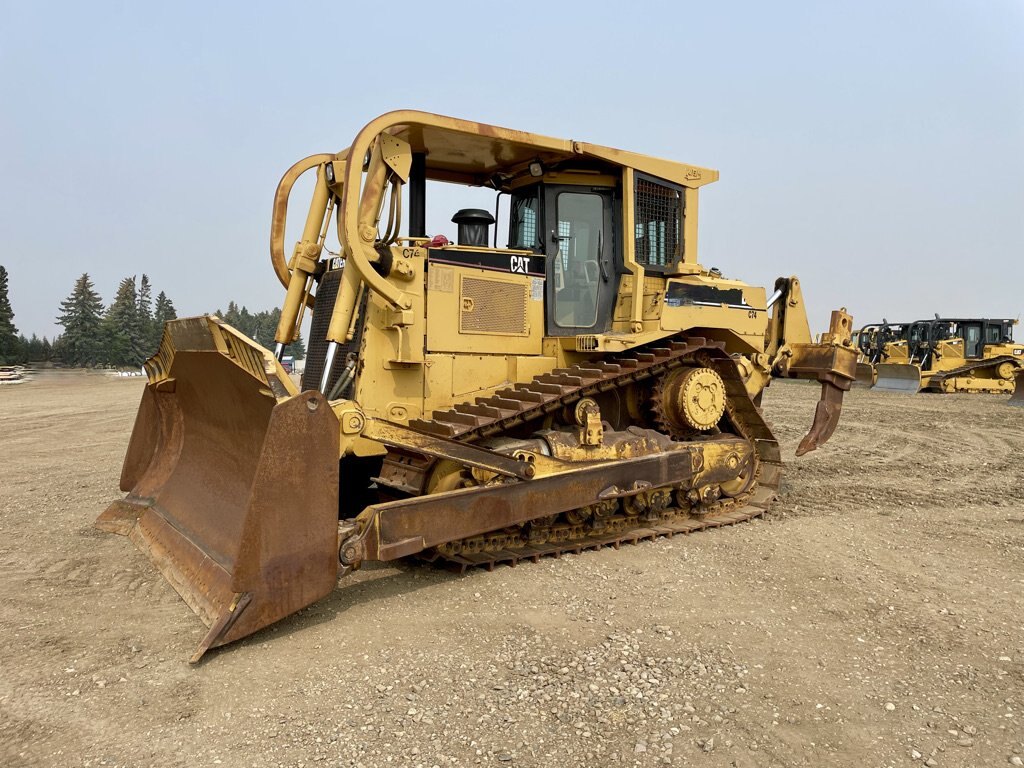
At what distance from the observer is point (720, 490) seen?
7254mm

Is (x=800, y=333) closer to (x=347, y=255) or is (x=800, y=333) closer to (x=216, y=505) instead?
(x=347, y=255)

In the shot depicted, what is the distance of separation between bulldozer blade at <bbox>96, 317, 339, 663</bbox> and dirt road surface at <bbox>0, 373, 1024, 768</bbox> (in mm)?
250

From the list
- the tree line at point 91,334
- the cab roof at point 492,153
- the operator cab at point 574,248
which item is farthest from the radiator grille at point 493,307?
the tree line at point 91,334

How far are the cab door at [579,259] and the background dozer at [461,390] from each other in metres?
0.02

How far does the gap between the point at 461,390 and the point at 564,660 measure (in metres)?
2.74

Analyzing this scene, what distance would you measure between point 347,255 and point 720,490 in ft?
14.5

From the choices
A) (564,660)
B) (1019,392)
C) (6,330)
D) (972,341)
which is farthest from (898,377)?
(6,330)

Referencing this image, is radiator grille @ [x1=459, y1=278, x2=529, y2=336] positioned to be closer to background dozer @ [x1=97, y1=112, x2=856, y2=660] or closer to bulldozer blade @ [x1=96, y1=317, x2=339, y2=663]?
background dozer @ [x1=97, y1=112, x2=856, y2=660]

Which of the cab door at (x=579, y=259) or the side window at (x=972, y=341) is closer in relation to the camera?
the cab door at (x=579, y=259)

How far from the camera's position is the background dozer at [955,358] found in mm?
24328

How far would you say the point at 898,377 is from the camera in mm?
24828

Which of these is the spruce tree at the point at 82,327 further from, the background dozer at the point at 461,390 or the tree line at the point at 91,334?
the background dozer at the point at 461,390

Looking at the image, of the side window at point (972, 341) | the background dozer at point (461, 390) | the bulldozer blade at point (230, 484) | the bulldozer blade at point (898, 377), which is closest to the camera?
the bulldozer blade at point (230, 484)

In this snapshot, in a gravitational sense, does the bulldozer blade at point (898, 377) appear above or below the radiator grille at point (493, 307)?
below
